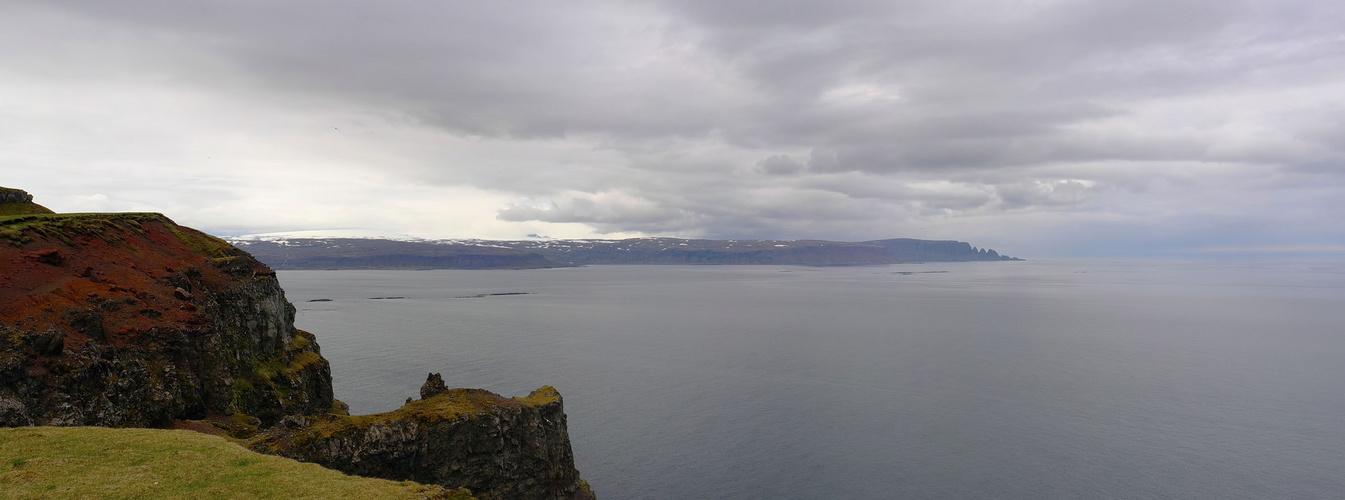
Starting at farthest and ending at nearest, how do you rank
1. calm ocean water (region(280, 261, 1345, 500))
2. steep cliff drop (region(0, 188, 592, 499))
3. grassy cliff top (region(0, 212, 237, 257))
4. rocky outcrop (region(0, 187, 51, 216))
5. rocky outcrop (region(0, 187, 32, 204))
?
calm ocean water (region(280, 261, 1345, 500)) → rocky outcrop (region(0, 187, 32, 204)) → rocky outcrop (region(0, 187, 51, 216)) → grassy cliff top (region(0, 212, 237, 257)) → steep cliff drop (region(0, 188, 592, 499))

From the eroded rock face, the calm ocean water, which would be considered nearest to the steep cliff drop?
the eroded rock face

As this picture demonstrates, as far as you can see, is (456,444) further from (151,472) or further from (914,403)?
(914,403)

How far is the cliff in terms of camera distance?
39594mm

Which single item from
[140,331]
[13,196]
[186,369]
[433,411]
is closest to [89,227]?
[13,196]

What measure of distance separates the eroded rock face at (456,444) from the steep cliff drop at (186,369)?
0.31 ft

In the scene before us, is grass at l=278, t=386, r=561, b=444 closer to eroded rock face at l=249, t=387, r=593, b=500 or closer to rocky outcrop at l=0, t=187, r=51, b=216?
eroded rock face at l=249, t=387, r=593, b=500

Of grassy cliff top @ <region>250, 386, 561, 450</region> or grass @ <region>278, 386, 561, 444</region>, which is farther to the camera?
grass @ <region>278, 386, 561, 444</region>

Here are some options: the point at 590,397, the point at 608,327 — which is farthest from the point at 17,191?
the point at 608,327

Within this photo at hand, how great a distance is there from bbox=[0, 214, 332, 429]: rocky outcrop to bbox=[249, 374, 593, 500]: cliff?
408 inches

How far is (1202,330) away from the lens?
16838 centimetres

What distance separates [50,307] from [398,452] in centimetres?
2465

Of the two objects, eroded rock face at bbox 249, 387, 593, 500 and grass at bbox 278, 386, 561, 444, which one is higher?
grass at bbox 278, 386, 561, 444

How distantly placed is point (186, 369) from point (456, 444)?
815 inches

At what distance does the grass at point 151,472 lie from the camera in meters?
23.7
